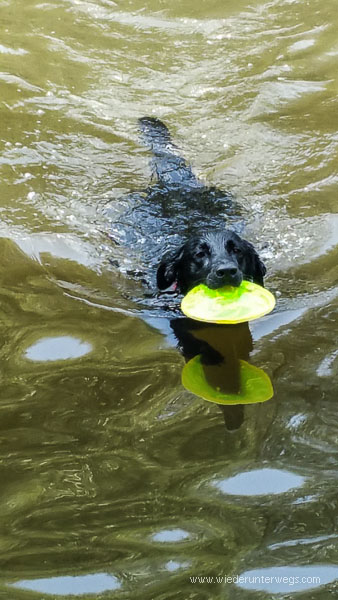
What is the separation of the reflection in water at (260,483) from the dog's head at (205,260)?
58.1 inches

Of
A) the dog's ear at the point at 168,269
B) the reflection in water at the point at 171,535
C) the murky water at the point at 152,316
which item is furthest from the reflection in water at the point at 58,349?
the reflection in water at the point at 171,535

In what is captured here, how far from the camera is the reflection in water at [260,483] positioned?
3.24 metres

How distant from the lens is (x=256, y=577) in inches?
111

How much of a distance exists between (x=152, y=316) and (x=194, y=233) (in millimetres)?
818

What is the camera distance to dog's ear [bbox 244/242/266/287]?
16.2 ft

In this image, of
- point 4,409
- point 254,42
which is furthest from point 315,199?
point 4,409

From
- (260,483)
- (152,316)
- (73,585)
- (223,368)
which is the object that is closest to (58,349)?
(152,316)

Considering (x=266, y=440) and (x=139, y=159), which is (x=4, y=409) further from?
(x=139, y=159)

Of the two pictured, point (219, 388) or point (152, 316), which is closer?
point (219, 388)

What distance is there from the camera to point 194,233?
5297mm

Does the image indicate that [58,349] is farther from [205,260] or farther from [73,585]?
[73,585]

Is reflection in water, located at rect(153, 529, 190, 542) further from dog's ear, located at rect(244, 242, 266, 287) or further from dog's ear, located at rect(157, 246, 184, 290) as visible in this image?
dog's ear, located at rect(157, 246, 184, 290)

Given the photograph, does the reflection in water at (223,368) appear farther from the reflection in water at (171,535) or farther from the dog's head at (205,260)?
the reflection in water at (171,535)

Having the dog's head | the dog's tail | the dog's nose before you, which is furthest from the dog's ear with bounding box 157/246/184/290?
the dog's tail
